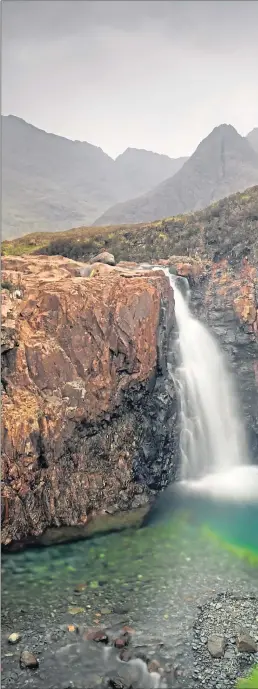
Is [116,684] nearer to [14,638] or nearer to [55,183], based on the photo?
[14,638]

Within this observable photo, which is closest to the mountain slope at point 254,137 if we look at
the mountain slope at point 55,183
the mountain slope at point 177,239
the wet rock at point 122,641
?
the mountain slope at point 55,183

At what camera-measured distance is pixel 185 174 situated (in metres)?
117

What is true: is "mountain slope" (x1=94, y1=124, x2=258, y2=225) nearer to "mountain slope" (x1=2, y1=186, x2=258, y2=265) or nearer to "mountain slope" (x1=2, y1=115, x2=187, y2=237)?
"mountain slope" (x1=2, y1=115, x2=187, y2=237)

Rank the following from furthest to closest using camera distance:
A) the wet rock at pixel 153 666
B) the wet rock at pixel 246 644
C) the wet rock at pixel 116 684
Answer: the wet rock at pixel 246 644
the wet rock at pixel 153 666
the wet rock at pixel 116 684

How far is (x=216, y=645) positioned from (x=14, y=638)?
6157mm

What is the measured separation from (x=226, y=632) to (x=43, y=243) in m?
40.6

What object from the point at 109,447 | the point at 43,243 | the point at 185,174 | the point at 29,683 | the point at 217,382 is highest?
the point at 185,174

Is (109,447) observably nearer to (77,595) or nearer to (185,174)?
(77,595)

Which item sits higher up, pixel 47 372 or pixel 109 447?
pixel 47 372

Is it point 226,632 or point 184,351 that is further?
point 184,351

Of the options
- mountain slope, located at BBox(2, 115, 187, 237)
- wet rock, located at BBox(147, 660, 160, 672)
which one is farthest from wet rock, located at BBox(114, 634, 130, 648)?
mountain slope, located at BBox(2, 115, 187, 237)

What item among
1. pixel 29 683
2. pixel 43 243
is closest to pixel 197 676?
pixel 29 683

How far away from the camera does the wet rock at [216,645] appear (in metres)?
13.7

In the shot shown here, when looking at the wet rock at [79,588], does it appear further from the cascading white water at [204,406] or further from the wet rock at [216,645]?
the cascading white water at [204,406]
